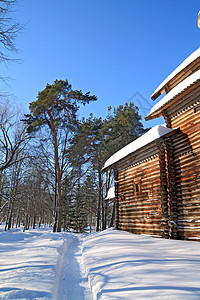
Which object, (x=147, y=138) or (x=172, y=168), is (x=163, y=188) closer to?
(x=172, y=168)

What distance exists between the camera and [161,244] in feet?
23.6

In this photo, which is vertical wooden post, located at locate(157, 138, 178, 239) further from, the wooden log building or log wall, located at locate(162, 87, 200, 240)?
log wall, located at locate(162, 87, 200, 240)

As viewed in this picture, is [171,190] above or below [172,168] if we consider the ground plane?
below

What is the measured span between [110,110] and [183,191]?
804 inches

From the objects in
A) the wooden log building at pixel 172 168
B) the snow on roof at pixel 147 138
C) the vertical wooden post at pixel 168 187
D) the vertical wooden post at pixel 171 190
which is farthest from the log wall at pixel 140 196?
the snow on roof at pixel 147 138

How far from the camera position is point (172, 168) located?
9305 millimetres

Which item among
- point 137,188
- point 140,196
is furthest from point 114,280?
point 137,188

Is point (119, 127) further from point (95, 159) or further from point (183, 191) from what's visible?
point (183, 191)

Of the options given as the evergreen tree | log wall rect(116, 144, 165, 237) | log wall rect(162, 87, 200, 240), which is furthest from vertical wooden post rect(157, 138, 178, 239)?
the evergreen tree

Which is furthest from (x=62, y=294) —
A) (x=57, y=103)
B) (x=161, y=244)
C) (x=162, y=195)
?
(x=57, y=103)

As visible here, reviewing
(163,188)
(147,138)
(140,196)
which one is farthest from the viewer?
(140,196)

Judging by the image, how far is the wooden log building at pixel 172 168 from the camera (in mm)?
8281

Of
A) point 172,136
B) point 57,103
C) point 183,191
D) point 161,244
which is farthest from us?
point 57,103

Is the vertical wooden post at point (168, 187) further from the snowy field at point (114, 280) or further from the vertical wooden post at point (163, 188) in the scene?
the snowy field at point (114, 280)
